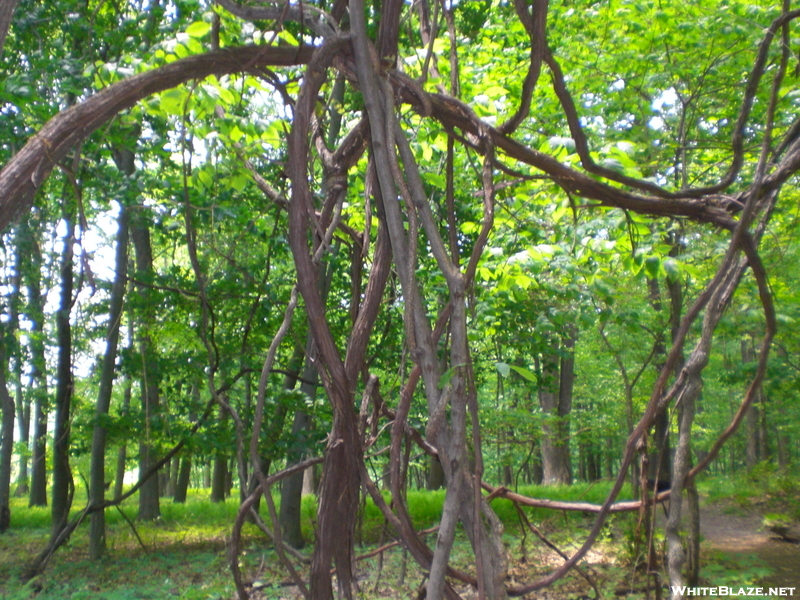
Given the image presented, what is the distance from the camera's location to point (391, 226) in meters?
1.62

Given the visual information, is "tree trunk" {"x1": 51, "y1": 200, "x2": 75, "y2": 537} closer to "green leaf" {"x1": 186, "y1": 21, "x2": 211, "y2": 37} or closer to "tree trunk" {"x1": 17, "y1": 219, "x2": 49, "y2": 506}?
"tree trunk" {"x1": 17, "y1": 219, "x2": 49, "y2": 506}

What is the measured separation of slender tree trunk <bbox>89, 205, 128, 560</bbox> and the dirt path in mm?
6777

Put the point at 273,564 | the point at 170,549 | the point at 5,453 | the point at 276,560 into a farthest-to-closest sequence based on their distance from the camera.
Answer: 1. the point at 5,453
2. the point at 170,549
3. the point at 276,560
4. the point at 273,564

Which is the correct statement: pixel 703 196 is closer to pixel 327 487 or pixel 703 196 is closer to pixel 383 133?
pixel 383 133

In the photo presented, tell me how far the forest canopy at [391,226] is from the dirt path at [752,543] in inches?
46.2

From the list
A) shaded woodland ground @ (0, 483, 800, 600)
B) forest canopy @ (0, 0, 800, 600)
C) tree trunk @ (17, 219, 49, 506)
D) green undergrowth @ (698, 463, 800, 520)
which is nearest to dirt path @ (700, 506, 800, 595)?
shaded woodland ground @ (0, 483, 800, 600)

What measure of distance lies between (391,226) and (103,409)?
675 centimetres

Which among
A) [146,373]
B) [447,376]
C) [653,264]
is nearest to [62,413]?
[146,373]

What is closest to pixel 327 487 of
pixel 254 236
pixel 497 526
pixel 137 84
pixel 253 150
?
pixel 497 526

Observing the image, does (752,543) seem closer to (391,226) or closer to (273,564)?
(273,564)

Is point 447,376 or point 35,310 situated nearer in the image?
point 447,376

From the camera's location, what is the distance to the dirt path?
5927 millimetres

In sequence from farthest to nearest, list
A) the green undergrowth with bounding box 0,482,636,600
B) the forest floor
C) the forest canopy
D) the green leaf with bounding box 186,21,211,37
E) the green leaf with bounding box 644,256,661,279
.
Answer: the green undergrowth with bounding box 0,482,636,600 → the forest floor → the green leaf with bounding box 644,256,661,279 → the green leaf with bounding box 186,21,211,37 → the forest canopy

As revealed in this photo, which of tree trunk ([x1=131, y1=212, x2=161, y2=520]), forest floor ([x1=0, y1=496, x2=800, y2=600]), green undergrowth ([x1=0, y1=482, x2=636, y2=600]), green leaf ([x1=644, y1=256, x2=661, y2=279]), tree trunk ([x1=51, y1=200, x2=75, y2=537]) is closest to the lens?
green leaf ([x1=644, y1=256, x2=661, y2=279])
